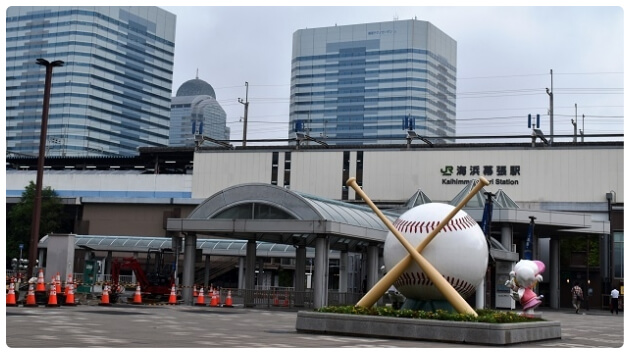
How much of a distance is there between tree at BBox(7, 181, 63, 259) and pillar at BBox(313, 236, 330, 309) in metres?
47.7

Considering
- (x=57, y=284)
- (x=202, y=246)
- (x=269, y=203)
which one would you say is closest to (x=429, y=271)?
(x=269, y=203)

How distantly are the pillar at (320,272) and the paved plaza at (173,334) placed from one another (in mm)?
8335

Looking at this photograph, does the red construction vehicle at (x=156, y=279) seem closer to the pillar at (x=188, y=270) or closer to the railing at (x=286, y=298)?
the railing at (x=286, y=298)

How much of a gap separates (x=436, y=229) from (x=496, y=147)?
48627mm

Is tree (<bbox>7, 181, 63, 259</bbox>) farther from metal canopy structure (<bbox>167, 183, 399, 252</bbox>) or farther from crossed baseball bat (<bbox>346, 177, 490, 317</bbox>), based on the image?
crossed baseball bat (<bbox>346, 177, 490, 317</bbox>)

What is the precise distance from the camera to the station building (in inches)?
1442

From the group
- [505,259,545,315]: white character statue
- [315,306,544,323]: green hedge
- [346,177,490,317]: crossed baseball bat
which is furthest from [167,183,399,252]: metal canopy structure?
[315,306,544,323]: green hedge

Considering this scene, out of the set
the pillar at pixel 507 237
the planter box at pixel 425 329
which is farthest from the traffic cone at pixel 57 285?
the pillar at pixel 507 237

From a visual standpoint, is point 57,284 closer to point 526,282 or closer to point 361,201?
point 526,282

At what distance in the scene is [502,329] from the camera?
18.4m

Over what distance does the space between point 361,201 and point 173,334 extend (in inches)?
2064

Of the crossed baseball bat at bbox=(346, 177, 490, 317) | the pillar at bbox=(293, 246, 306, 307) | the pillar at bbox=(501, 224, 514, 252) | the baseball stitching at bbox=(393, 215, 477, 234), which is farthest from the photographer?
the pillar at bbox=(501, 224, 514, 252)

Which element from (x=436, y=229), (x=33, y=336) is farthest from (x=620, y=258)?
(x=33, y=336)

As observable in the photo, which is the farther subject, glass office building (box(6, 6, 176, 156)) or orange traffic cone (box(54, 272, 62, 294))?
glass office building (box(6, 6, 176, 156))
